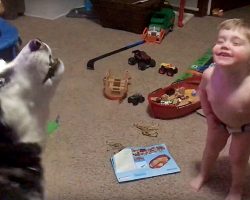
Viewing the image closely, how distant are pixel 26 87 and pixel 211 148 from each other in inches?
26.0

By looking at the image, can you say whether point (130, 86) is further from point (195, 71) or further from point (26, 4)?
point (26, 4)

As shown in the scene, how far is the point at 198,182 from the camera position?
134 centimetres

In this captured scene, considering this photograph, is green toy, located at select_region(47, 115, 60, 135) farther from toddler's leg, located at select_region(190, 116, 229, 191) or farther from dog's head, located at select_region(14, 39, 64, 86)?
dog's head, located at select_region(14, 39, 64, 86)

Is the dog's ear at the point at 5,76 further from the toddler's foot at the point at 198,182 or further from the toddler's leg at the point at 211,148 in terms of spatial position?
the toddler's foot at the point at 198,182

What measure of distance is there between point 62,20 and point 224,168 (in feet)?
5.45

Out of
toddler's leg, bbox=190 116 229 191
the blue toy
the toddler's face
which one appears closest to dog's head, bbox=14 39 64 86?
the toddler's face

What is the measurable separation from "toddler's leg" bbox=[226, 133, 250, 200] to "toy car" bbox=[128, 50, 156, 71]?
0.90 m

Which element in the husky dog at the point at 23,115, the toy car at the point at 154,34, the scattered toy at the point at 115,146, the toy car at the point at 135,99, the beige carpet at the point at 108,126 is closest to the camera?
the husky dog at the point at 23,115

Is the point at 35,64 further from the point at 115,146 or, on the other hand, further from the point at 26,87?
the point at 115,146

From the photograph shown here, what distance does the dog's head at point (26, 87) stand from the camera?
2.81 feet

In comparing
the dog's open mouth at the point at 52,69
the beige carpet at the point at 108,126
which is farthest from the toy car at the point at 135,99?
the dog's open mouth at the point at 52,69

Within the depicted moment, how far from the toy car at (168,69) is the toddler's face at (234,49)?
89 cm

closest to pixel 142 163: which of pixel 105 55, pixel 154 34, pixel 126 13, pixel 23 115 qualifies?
pixel 23 115

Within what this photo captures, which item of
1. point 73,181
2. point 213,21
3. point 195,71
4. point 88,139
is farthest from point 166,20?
point 73,181
